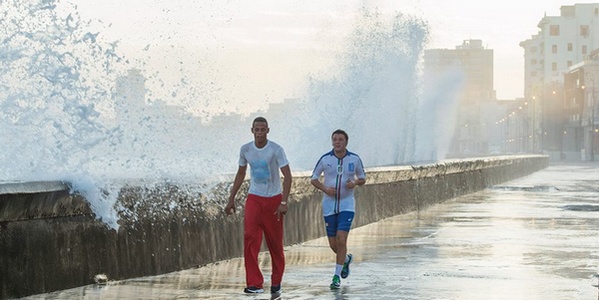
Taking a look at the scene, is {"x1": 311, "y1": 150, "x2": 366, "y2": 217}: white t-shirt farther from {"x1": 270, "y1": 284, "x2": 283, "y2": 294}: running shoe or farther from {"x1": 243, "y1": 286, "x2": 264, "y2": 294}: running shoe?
{"x1": 243, "y1": 286, "x2": 264, "y2": 294}: running shoe

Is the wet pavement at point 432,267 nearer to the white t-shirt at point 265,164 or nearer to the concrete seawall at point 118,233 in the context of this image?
the concrete seawall at point 118,233

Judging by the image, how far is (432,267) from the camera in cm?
1270

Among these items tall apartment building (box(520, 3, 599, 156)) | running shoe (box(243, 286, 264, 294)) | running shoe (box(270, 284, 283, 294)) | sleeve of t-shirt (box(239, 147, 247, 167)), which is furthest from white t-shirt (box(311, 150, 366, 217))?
tall apartment building (box(520, 3, 599, 156))

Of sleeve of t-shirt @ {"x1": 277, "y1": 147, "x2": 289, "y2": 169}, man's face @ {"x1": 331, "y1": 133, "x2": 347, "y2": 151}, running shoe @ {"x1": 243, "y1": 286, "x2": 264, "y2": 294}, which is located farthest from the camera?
man's face @ {"x1": 331, "y1": 133, "x2": 347, "y2": 151}

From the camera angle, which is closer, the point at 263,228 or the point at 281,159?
the point at 281,159

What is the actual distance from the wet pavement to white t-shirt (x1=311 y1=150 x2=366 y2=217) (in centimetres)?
70

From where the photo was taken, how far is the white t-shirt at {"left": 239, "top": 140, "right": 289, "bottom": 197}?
1047cm

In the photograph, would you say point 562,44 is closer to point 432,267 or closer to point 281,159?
point 432,267

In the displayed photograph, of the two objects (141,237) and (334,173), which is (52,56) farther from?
(334,173)

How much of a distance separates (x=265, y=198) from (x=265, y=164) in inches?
12.0

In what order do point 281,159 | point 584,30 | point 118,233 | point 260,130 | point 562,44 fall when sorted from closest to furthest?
point 260,130
point 281,159
point 118,233
point 584,30
point 562,44

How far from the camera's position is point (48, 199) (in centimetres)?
1008

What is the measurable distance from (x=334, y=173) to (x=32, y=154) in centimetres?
387

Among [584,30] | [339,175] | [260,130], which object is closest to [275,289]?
[260,130]
